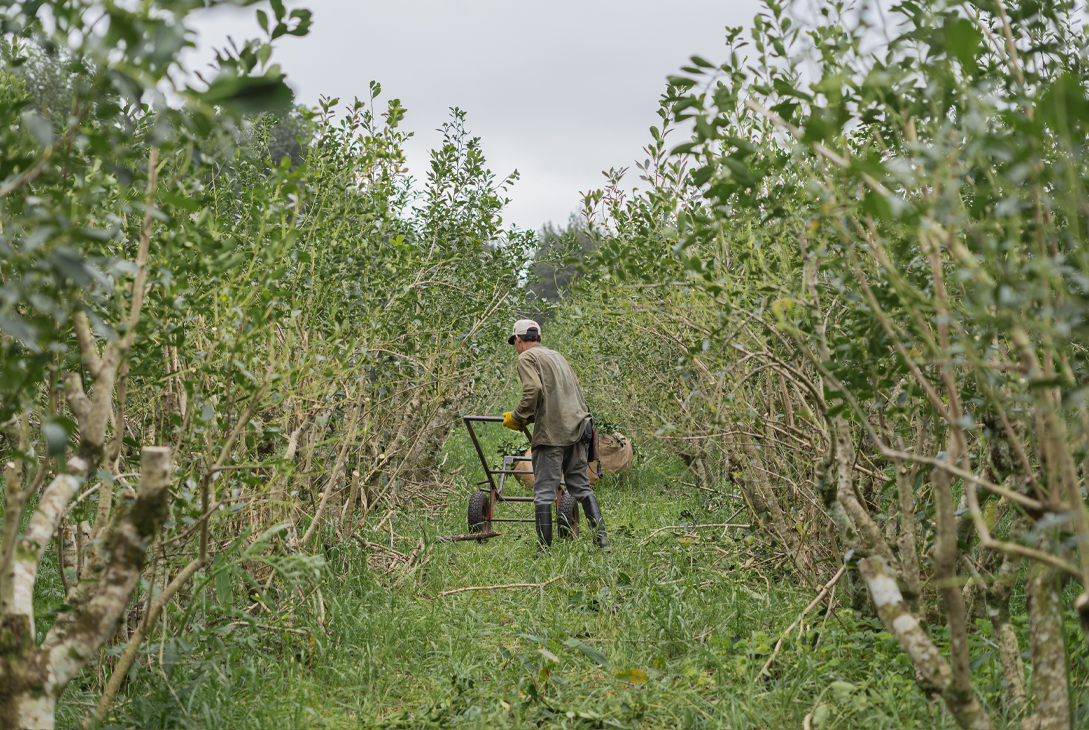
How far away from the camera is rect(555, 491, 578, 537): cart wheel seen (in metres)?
6.46

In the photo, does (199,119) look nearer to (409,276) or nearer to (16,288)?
(16,288)

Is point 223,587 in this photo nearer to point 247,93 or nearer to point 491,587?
point 491,587

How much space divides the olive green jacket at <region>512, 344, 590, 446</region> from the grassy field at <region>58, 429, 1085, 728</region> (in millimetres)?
1250

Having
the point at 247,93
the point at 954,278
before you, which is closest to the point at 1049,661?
the point at 954,278

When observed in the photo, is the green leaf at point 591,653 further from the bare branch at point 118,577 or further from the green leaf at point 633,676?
the bare branch at point 118,577

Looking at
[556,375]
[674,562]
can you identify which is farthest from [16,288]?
[556,375]

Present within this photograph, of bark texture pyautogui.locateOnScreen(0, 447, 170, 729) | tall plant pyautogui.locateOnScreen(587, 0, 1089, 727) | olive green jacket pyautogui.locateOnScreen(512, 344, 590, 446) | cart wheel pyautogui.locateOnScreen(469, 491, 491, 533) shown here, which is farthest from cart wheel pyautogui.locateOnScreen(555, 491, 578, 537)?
bark texture pyautogui.locateOnScreen(0, 447, 170, 729)

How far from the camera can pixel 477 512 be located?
687 cm

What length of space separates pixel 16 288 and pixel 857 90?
6.42 ft

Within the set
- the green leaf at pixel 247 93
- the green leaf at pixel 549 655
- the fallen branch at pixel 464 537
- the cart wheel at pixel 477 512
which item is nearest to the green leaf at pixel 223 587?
the green leaf at pixel 549 655

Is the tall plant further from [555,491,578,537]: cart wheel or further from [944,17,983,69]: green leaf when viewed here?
[555,491,578,537]: cart wheel

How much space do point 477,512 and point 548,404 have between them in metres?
1.25

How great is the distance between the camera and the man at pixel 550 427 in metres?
6.29

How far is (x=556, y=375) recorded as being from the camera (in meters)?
6.45
